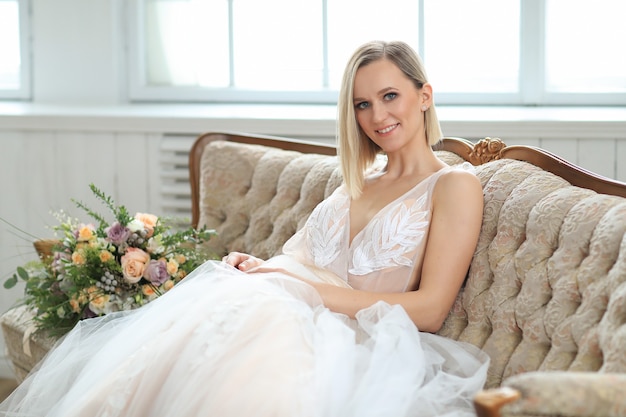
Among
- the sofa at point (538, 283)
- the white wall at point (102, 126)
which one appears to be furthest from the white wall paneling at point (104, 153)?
the sofa at point (538, 283)

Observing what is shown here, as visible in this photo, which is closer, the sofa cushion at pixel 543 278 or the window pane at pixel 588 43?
the sofa cushion at pixel 543 278

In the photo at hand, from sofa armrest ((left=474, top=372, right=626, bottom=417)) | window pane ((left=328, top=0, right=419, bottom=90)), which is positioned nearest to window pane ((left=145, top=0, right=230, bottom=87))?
window pane ((left=328, top=0, right=419, bottom=90))

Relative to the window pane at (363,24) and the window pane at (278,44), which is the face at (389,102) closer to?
the window pane at (363,24)

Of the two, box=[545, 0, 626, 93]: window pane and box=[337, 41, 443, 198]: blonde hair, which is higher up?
box=[545, 0, 626, 93]: window pane

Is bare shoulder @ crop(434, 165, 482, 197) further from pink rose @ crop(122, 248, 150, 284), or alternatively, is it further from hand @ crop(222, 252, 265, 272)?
pink rose @ crop(122, 248, 150, 284)

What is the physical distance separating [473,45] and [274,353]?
2.30m

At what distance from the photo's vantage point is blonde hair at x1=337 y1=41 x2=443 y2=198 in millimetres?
2430

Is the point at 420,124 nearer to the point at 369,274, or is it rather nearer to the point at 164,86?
the point at 369,274

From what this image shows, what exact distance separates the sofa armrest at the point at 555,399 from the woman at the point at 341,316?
15.6 inches

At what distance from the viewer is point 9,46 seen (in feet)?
14.1

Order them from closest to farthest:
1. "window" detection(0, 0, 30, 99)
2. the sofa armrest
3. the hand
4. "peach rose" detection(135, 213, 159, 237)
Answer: the sofa armrest < the hand < "peach rose" detection(135, 213, 159, 237) < "window" detection(0, 0, 30, 99)

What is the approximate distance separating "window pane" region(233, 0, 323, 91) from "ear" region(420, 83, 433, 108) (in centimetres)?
155

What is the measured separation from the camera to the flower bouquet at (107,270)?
105 inches

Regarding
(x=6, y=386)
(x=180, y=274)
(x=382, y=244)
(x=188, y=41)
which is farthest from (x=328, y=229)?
(x=6, y=386)
